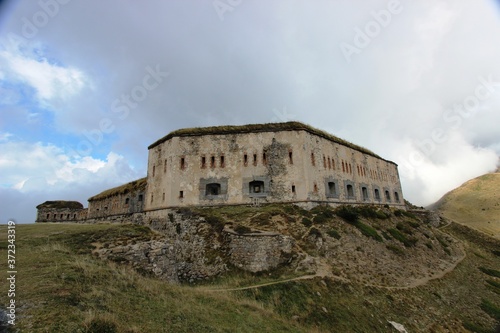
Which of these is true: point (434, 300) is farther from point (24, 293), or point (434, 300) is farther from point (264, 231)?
point (24, 293)

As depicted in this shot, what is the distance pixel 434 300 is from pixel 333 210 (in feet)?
28.0

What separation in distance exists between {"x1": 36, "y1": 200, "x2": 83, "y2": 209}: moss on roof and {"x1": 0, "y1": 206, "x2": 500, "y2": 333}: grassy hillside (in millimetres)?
33984

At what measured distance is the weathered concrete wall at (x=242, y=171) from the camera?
71.8 ft

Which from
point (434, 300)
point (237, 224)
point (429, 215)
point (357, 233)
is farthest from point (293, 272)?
point (429, 215)

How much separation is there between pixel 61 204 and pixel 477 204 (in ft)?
322

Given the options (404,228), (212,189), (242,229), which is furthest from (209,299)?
(404,228)

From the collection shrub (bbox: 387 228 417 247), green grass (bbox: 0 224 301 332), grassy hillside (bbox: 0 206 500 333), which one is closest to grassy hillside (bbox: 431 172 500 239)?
shrub (bbox: 387 228 417 247)

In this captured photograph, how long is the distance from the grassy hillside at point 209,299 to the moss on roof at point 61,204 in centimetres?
3398

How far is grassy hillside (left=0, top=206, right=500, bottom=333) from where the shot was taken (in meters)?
7.69

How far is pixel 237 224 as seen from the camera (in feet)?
62.0

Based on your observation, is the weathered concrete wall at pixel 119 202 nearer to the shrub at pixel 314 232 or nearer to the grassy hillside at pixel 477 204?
the shrub at pixel 314 232

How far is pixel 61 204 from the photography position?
46156 millimetres

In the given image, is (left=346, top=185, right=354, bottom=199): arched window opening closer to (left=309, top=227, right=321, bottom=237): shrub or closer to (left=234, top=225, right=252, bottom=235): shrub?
(left=309, top=227, right=321, bottom=237): shrub

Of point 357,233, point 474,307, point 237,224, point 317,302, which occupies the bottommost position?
point 474,307
